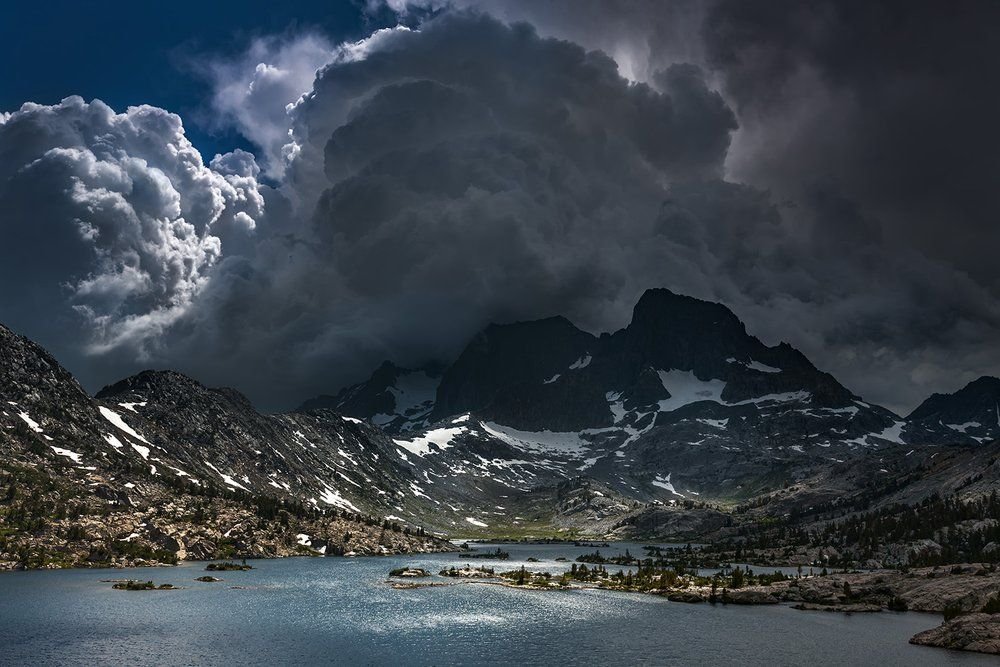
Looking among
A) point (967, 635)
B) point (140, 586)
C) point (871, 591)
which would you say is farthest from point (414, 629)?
point (871, 591)

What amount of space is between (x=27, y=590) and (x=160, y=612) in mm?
41146

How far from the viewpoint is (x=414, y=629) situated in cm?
11800

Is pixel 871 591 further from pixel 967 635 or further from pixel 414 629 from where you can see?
pixel 414 629

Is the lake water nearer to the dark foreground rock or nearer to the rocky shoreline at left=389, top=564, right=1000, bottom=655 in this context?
the dark foreground rock

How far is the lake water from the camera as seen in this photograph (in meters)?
96.9

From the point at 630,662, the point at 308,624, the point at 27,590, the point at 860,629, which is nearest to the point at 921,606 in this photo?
the point at 860,629

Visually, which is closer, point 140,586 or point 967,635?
point 967,635

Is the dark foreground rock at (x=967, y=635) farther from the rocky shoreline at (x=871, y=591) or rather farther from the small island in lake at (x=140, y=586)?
the small island in lake at (x=140, y=586)

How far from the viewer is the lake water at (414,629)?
96938mm

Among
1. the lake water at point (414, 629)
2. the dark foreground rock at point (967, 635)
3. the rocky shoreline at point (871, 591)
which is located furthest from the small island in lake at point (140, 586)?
the dark foreground rock at point (967, 635)

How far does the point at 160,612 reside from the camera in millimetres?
125438

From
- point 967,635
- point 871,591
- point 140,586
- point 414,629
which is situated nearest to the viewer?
point 967,635

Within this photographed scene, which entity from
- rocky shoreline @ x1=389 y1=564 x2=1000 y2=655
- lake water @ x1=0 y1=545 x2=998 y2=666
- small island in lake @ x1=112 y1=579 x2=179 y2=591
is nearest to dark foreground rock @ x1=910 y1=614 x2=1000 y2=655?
lake water @ x1=0 y1=545 x2=998 y2=666

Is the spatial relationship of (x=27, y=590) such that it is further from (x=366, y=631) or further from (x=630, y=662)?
(x=630, y=662)
